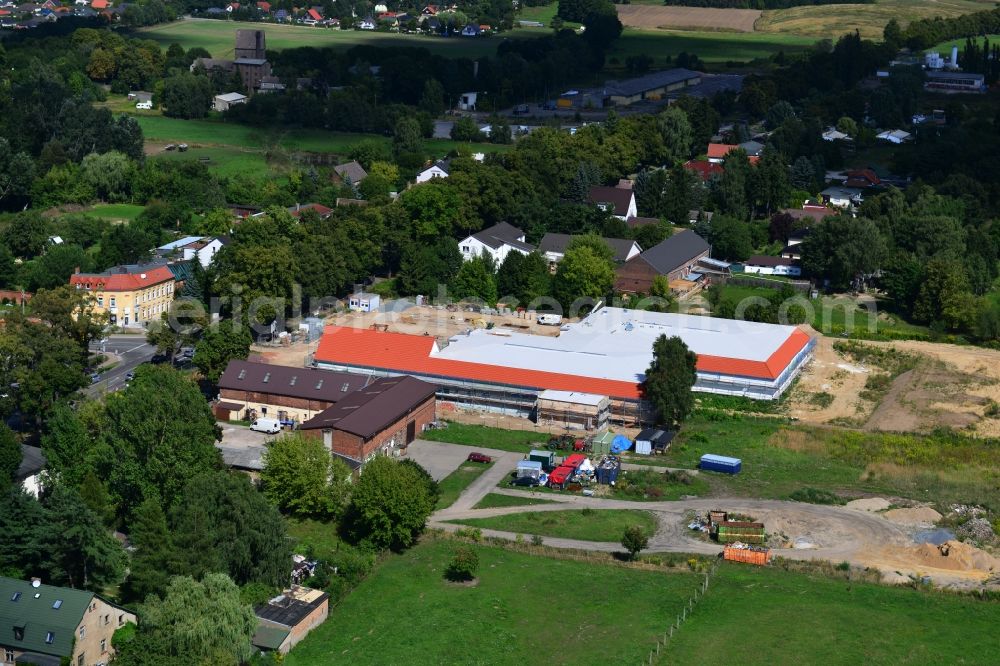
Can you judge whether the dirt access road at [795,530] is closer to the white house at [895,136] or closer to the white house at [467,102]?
the white house at [895,136]

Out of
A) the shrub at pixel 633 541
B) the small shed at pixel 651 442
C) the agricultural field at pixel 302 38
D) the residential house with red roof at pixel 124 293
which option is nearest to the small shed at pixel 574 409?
the small shed at pixel 651 442

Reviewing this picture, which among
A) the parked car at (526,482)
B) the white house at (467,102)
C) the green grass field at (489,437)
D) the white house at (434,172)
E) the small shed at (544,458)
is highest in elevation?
the white house at (467,102)

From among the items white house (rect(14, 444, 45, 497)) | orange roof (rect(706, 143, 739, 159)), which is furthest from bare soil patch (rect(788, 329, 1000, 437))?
orange roof (rect(706, 143, 739, 159))

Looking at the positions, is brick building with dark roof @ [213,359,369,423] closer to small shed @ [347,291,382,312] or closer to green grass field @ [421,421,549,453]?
green grass field @ [421,421,549,453]

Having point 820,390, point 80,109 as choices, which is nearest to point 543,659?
point 820,390

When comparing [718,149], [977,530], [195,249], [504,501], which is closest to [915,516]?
[977,530]

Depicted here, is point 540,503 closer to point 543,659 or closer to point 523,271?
point 543,659
